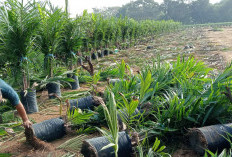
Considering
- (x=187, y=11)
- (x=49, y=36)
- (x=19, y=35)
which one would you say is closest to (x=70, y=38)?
(x=49, y=36)

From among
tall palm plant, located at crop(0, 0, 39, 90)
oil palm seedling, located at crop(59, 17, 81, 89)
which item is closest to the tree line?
oil palm seedling, located at crop(59, 17, 81, 89)

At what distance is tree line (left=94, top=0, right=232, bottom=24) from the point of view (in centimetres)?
6138

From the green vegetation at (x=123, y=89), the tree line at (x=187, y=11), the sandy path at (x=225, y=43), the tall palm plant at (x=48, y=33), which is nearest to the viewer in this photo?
the green vegetation at (x=123, y=89)

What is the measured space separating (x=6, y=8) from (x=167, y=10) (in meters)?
68.3

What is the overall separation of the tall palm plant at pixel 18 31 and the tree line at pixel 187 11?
5909 centimetres

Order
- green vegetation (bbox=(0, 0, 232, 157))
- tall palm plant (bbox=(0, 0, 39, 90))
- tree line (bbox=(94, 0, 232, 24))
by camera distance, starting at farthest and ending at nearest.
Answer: tree line (bbox=(94, 0, 232, 24)) → tall palm plant (bbox=(0, 0, 39, 90)) → green vegetation (bbox=(0, 0, 232, 157))

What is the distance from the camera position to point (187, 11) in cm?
6309

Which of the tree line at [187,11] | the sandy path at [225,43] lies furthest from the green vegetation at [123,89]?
the tree line at [187,11]

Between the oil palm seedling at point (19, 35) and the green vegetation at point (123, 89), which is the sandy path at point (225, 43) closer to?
the green vegetation at point (123, 89)

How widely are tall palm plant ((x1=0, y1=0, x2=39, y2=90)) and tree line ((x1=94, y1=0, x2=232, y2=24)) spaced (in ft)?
194

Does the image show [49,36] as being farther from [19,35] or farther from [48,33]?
[19,35]

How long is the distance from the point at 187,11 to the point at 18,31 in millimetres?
66998

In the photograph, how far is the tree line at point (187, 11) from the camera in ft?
201

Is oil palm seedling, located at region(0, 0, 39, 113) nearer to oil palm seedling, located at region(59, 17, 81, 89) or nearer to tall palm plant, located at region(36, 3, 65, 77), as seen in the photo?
tall palm plant, located at region(36, 3, 65, 77)
